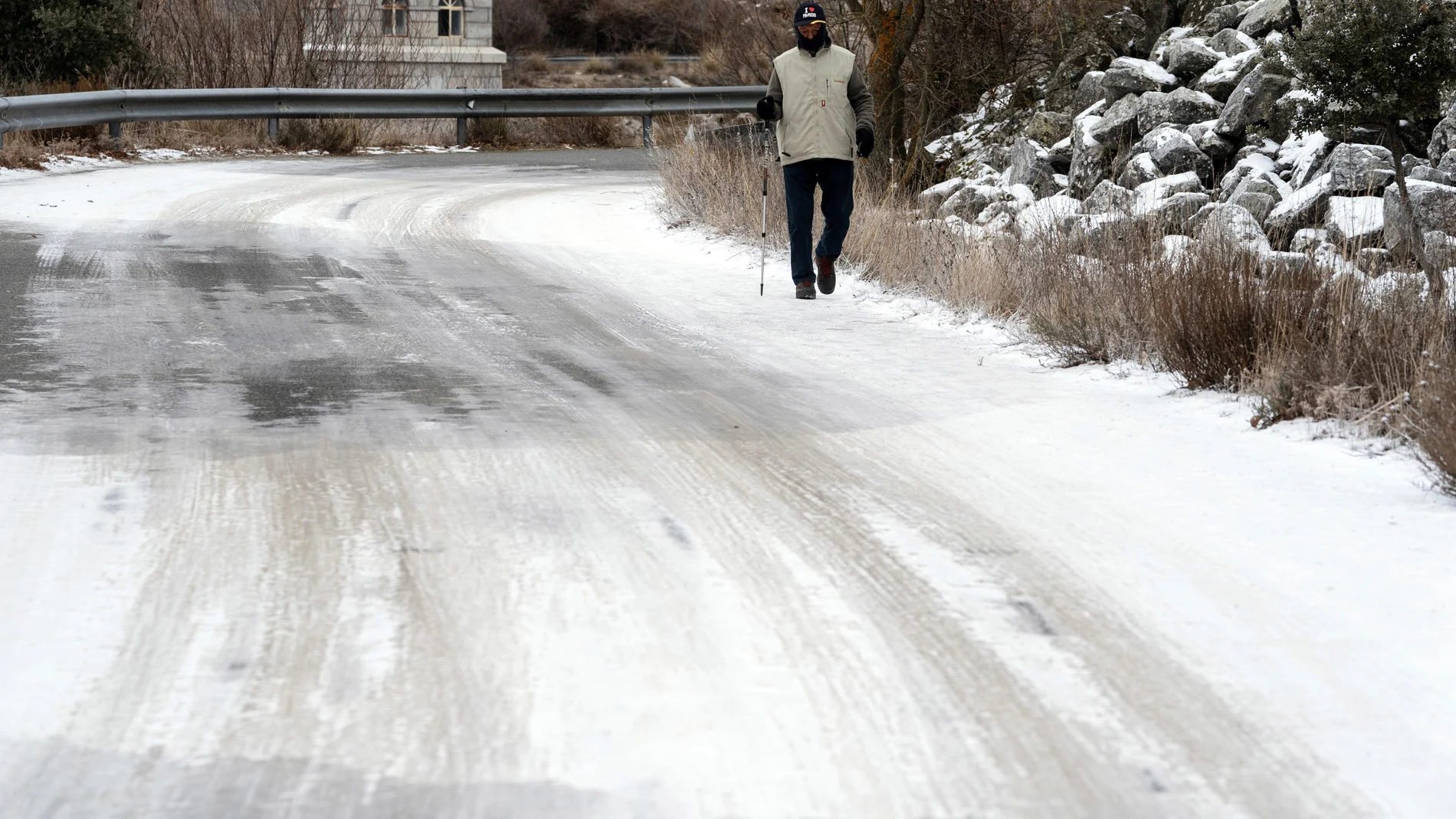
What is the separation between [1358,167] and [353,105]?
48.9ft

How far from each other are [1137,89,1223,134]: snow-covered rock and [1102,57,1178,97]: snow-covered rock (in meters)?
0.62

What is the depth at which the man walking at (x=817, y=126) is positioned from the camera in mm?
9711

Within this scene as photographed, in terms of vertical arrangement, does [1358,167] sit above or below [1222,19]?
below

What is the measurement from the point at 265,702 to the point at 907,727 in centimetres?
137

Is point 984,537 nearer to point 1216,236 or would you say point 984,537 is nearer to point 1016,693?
point 1016,693

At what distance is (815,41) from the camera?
967 cm

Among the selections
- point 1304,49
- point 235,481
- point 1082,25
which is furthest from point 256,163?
point 235,481

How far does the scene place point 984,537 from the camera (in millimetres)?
4480

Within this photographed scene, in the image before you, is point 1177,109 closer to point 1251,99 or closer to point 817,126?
point 1251,99

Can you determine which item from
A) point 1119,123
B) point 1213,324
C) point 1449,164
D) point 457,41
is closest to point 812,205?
point 1213,324

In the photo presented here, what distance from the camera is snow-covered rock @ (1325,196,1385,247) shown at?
10367 mm

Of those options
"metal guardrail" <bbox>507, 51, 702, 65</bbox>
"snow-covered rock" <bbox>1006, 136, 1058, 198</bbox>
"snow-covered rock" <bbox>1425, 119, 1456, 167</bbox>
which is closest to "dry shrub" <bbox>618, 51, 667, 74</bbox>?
"metal guardrail" <bbox>507, 51, 702, 65</bbox>

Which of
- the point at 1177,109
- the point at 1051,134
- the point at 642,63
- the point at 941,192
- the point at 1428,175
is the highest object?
the point at 642,63

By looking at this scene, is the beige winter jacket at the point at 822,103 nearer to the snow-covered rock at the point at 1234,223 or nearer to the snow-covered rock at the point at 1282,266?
the snow-covered rock at the point at 1234,223
